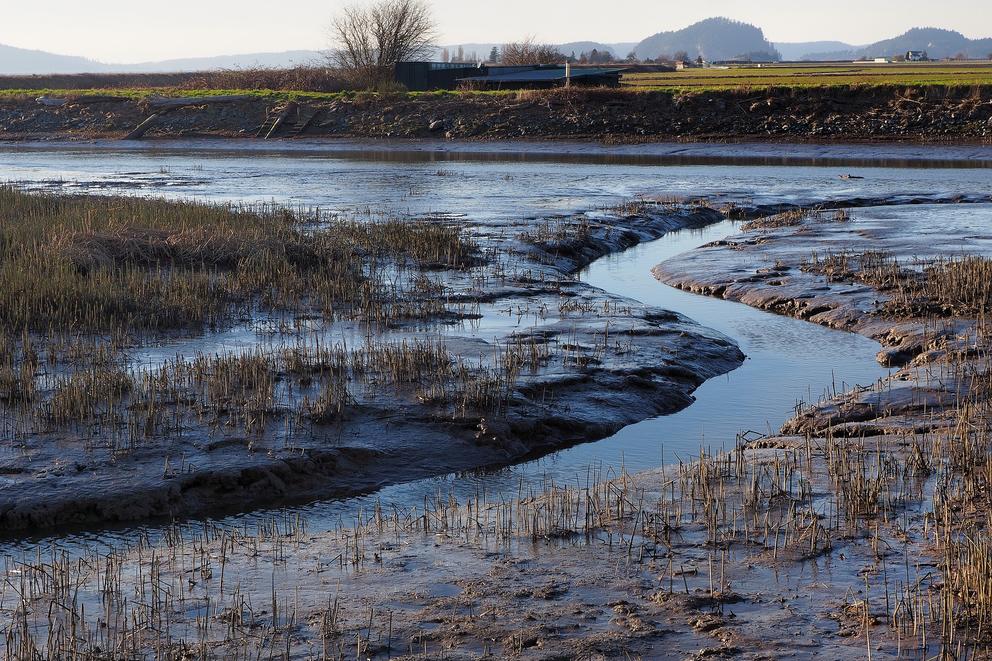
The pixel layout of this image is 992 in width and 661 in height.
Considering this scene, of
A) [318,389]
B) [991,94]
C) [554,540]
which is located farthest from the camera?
[991,94]

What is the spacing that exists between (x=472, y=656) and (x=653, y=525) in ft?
6.16

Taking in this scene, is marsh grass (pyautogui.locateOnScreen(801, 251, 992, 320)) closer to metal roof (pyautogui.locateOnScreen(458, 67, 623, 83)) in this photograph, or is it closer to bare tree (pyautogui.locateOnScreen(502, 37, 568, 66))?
metal roof (pyautogui.locateOnScreen(458, 67, 623, 83))

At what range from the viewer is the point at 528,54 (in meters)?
96.1

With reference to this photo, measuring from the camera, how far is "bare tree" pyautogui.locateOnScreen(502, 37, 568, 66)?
3738 inches

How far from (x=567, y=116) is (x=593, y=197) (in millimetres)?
23672

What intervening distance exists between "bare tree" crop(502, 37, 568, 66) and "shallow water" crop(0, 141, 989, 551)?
49.6 metres

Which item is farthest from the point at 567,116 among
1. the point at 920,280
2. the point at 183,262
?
the point at 920,280

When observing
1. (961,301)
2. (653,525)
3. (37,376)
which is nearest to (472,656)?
(653,525)

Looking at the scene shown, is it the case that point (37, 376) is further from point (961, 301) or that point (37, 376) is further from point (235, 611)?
point (961, 301)

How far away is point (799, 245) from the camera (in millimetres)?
18516

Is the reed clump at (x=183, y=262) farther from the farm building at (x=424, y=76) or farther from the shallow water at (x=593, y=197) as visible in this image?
the farm building at (x=424, y=76)

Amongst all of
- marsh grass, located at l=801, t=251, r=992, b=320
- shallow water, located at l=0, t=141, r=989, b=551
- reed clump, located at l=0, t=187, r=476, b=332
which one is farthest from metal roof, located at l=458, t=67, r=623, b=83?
marsh grass, located at l=801, t=251, r=992, b=320

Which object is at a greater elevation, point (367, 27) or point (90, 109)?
point (367, 27)

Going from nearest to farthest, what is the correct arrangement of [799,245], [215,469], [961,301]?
[215,469]
[961,301]
[799,245]
